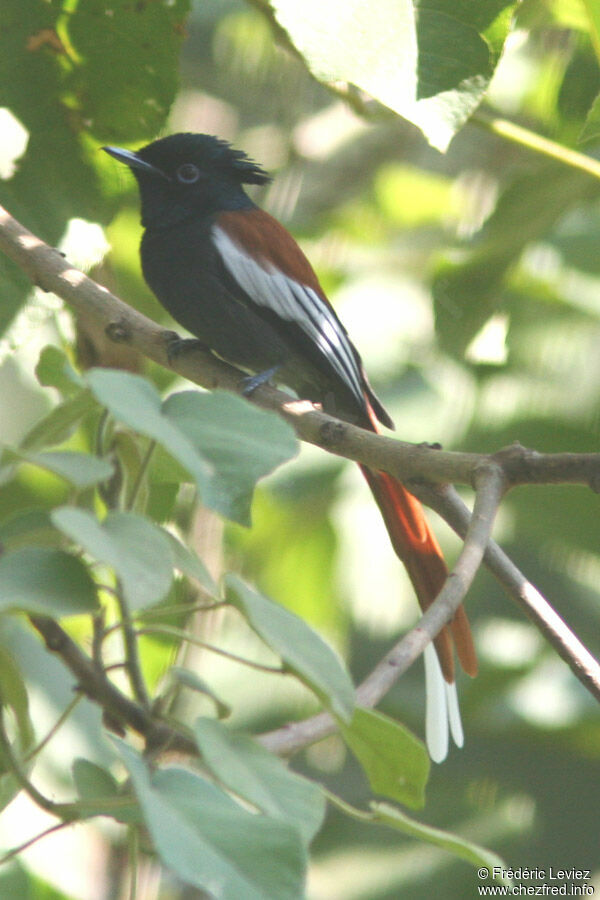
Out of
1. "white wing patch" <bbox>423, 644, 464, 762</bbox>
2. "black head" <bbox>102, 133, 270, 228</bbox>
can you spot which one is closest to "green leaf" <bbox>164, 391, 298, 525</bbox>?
"white wing patch" <bbox>423, 644, 464, 762</bbox>

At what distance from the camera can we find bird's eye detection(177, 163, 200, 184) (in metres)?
2.47

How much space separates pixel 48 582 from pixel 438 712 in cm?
94

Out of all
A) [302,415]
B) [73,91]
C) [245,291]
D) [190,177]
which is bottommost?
[302,415]

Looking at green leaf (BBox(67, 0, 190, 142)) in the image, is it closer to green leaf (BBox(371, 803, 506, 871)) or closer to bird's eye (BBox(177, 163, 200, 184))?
bird's eye (BBox(177, 163, 200, 184))

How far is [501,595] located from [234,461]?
2.20 metres

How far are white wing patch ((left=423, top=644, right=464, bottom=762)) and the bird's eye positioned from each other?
1.27 metres

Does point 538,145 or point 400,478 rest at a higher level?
point 538,145

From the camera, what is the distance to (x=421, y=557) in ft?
6.20

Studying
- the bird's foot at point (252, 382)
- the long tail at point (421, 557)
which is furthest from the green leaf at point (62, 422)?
the long tail at point (421, 557)

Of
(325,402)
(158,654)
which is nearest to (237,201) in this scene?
(325,402)

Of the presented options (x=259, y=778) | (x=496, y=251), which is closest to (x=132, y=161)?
(x=496, y=251)

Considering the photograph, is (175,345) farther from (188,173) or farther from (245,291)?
(188,173)

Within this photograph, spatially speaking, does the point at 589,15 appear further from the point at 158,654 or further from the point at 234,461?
the point at 158,654

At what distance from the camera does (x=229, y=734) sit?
32.4 inches
